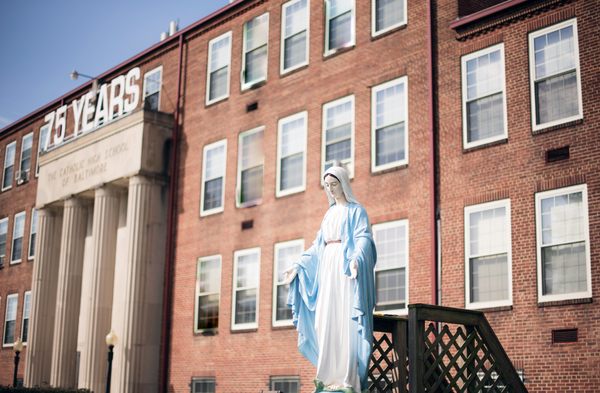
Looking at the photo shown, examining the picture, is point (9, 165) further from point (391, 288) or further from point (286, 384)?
point (391, 288)

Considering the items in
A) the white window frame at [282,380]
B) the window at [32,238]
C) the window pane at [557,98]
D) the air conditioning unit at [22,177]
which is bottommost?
the white window frame at [282,380]

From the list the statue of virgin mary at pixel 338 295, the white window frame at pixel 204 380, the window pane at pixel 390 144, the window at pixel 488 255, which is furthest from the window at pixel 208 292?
the statue of virgin mary at pixel 338 295

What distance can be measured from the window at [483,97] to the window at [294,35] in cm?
597

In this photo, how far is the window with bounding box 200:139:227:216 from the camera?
2716 centimetres

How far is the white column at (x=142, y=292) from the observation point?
27.5 m

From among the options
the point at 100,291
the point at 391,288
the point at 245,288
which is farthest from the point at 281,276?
the point at 100,291

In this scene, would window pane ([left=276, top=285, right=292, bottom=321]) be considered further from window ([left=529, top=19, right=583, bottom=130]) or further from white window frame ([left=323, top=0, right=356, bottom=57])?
window ([left=529, top=19, right=583, bottom=130])

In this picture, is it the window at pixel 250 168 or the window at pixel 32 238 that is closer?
the window at pixel 250 168

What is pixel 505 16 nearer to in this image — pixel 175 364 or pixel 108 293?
pixel 175 364

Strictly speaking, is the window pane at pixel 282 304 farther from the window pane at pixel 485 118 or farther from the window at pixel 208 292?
the window pane at pixel 485 118

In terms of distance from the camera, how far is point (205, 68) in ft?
94.6

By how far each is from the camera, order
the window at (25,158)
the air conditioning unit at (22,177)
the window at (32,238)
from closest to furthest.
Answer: the window at (32,238), the air conditioning unit at (22,177), the window at (25,158)

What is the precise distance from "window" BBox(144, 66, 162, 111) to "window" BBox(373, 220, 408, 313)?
1196cm

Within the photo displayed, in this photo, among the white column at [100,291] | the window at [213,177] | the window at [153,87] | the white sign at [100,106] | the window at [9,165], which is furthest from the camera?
the window at [9,165]
